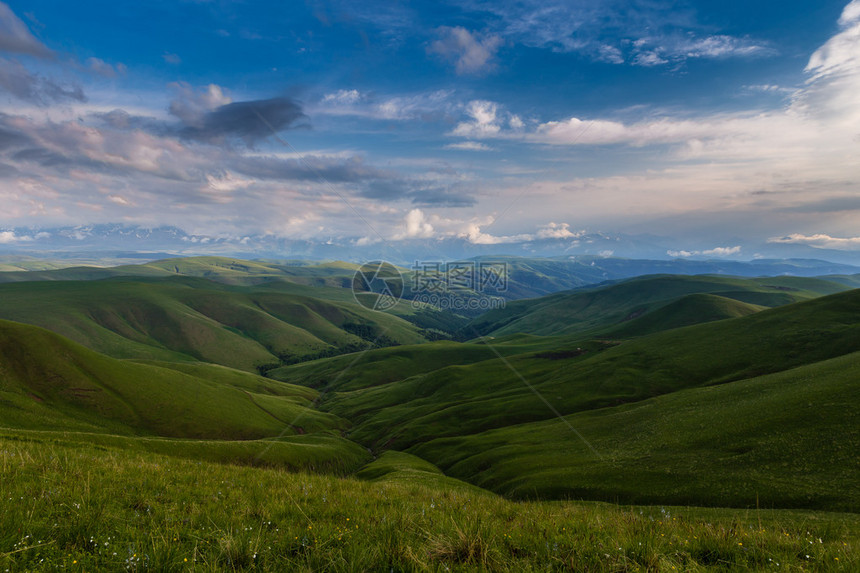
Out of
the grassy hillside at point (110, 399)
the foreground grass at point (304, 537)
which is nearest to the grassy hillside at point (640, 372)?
the grassy hillside at point (110, 399)

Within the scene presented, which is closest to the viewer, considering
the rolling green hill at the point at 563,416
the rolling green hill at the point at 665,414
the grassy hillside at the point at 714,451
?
the grassy hillside at the point at 714,451

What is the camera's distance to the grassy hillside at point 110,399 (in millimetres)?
91062

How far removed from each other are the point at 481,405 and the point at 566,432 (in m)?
48.0

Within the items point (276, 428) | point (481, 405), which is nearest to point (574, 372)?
point (481, 405)

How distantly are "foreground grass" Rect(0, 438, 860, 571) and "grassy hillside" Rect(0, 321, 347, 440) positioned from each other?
348 ft

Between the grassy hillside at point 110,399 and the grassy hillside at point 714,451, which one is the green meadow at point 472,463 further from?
the grassy hillside at point 110,399

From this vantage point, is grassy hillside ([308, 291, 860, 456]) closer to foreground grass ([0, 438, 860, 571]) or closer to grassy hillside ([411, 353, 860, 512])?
grassy hillside ([411, 353, 860, 512])

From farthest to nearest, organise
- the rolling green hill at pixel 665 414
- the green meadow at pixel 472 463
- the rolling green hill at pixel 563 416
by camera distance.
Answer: the rolling green hill at pixel 563 416
the rolling green hill at pixel 665 414
the green meadow at pixel 472 463

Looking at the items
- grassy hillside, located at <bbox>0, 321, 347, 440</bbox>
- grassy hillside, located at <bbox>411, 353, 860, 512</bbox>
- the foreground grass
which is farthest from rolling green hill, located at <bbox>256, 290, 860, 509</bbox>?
grassy hillside, located at <bbox>0, 321, 347, 440</bbox>

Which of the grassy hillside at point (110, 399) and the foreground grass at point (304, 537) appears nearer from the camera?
the foreground grass at point (304, 537)

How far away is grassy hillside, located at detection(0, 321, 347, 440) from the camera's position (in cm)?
9106

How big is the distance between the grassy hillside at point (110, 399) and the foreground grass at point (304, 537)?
348 feet

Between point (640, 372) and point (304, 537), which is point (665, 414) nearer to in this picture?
point (640, 372)

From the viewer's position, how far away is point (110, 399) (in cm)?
10750
